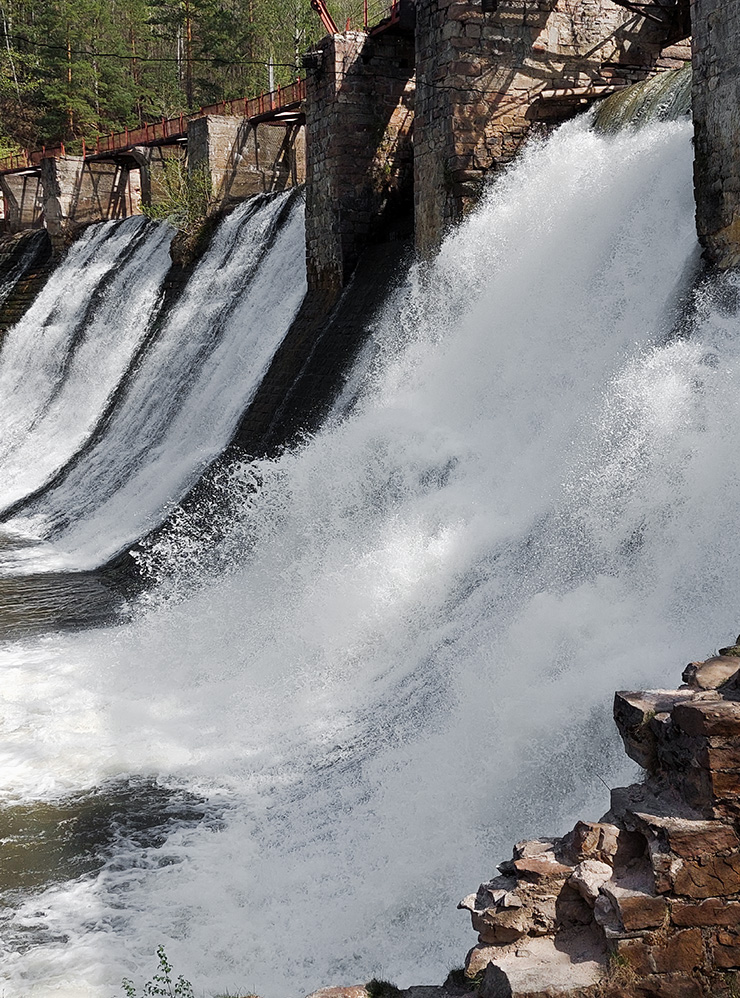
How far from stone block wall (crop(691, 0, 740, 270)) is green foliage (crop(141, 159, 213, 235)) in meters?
11.8

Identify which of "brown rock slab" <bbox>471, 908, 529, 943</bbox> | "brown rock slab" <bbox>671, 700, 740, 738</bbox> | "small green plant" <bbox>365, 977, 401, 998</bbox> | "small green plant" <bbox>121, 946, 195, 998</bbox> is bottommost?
"small green plant" <bbox>121, 946, 195, 998</bbox>

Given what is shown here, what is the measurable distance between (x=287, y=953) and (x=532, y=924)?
71.6 inches

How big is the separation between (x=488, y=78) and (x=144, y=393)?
779 cm

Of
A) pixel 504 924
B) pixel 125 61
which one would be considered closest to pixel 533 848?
pixel 504 924

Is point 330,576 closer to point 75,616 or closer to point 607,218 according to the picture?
point 75,616

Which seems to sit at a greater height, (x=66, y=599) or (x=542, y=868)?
(x=542, y=868)

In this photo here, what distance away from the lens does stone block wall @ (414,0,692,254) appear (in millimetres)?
11438

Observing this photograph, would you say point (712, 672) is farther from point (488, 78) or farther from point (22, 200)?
point (22, 200)

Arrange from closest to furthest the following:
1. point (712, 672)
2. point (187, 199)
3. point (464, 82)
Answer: point (712, 672) → point (464, 82) → point (187, 199)

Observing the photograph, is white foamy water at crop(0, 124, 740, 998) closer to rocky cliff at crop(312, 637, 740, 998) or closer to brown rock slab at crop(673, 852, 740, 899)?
rocky cliff at crop(312, 637, 740, 998)

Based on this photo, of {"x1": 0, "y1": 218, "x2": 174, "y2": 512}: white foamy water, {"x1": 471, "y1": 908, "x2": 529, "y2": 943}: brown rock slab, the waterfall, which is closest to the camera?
{"x1": 471, "y1": 908, "x2": 529, "y2": 943}: brown rock slab

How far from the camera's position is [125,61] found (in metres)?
41.4

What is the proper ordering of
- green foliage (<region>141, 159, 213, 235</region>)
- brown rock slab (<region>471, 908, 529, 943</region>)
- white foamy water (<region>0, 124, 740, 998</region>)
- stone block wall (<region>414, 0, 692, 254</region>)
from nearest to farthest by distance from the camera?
brown rock slab (<region>471, 908, 529, 943</region>), white foamy water (<region>0, 124, 740, 998</region>), stone block wall (<region>414, 0, 692, 254</region>), green foliage (<region>141, 159, 213, 235</region>)

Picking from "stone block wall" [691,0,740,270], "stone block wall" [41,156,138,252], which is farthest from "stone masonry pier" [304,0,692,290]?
"stone block wall" [41,156,138,252]
